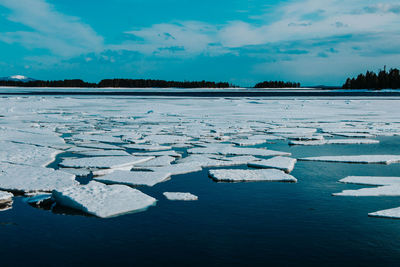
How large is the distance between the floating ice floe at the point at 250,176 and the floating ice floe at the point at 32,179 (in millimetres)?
1544

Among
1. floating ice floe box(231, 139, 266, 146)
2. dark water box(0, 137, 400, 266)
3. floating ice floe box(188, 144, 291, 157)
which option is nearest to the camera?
dark water box(0, 137, 400, 266)

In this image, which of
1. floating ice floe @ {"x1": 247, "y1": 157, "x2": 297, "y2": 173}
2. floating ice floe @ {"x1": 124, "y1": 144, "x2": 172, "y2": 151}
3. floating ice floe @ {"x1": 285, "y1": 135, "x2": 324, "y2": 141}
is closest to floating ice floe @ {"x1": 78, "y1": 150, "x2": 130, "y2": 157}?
floating ice floe @ {"x1": 124, "y1": 144, "x2": 172, "y2": 151}

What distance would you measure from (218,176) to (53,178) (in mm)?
1765

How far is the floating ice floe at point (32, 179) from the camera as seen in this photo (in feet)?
14.0

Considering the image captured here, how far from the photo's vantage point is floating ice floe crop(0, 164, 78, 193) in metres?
4.27

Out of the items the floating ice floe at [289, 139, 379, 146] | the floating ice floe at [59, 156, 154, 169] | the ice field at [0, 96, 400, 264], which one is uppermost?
the floating ice floe at [59, 156, 154, 169]

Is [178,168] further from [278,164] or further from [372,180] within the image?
[372,180]

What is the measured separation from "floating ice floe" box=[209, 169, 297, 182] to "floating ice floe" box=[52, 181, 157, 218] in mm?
1125

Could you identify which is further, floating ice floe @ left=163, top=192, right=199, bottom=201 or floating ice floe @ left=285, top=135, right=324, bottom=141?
floating ice floe @ left=285, top=135, right=324, bottom=141

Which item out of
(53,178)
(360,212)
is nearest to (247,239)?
(360,212)

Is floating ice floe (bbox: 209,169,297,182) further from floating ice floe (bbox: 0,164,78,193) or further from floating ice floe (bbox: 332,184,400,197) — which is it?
floating ice floe (bbox: 0,164,78,193)

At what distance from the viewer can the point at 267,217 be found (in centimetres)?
351

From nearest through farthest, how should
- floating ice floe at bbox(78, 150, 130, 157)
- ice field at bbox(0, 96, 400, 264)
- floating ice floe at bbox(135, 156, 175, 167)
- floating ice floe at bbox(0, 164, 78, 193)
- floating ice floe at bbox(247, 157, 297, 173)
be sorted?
ice field at bbox(0, 96, 400, 264) < floating ice floe at bbox(0, 164, 78, 193) < floating ice floe at bbox(247, 157, 297, 173) < floating ice floe at bbox(135, 156, 175, 167) < floating ice floe at bbox(78, 150, 130, 157)

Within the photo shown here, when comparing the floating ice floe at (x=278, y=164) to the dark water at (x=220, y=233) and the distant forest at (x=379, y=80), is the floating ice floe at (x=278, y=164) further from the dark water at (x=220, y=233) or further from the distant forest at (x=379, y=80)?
the distant forest at (x=379, y=80)
